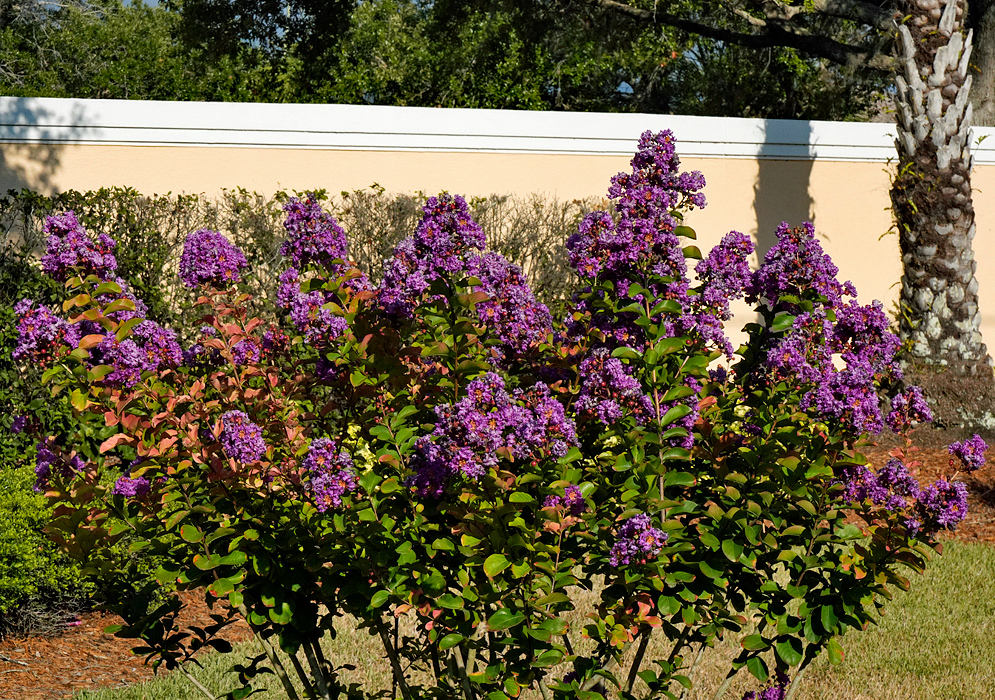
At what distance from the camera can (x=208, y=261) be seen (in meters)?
2.79

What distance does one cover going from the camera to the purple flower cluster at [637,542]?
7.61ft

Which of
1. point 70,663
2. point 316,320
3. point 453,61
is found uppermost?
point 453,61

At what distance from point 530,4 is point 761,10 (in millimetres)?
3442

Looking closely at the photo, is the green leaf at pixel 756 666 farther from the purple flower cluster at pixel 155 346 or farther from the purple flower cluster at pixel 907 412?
the purple flower cluster at pixel 155 346

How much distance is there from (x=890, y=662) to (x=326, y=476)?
11.2ft

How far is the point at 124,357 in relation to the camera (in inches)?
101

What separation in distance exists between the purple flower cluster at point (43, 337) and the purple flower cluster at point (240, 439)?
55 centimetres

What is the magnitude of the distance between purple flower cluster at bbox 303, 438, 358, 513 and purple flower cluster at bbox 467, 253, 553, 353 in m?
0.64

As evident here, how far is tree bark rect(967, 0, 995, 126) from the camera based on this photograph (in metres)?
9.62

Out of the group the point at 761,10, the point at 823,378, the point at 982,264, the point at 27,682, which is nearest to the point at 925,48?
the point at 982,264

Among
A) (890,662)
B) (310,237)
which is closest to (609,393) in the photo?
(310,237)

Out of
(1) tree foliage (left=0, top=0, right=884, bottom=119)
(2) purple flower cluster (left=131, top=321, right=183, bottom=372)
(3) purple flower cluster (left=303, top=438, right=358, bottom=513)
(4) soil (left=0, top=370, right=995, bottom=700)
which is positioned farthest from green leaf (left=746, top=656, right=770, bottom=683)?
(1) tree foliage (left=0, top=0, right=884, bottom=119)

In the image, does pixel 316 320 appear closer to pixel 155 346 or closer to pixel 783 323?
pixel 155 346

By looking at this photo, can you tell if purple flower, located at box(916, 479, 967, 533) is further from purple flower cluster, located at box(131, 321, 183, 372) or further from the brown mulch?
the brown mulch
